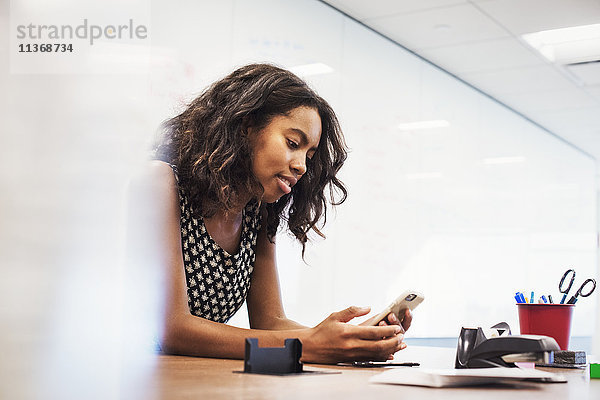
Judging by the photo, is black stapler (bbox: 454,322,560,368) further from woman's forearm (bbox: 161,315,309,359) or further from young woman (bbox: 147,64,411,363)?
young woman (bbox: 147,64,411,363)

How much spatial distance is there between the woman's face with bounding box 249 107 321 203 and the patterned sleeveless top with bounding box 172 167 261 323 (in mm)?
155

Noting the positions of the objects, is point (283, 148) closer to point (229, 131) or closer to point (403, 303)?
point (229, 131)

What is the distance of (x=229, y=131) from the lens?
58.6 inches

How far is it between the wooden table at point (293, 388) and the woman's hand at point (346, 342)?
0.31 ft

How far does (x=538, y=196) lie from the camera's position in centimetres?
627

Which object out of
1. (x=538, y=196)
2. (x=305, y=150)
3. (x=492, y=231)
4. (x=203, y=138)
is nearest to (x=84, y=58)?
(x=203, y=138)

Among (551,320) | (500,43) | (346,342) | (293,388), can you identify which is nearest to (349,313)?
(346,342)

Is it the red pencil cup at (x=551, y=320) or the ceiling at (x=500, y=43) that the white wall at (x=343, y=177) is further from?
the red pencil cup at (x=551, y=320)

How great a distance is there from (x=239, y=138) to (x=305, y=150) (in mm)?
152

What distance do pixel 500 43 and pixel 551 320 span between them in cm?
314

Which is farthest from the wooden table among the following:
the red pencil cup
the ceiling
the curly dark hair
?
the ceiling

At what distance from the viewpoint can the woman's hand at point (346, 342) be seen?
1.08 m

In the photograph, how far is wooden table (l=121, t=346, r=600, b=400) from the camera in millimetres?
687

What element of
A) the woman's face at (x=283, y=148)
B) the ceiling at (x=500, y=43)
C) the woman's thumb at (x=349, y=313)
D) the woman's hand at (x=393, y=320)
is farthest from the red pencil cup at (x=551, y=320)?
the ceiling at (x=500, y=43)
